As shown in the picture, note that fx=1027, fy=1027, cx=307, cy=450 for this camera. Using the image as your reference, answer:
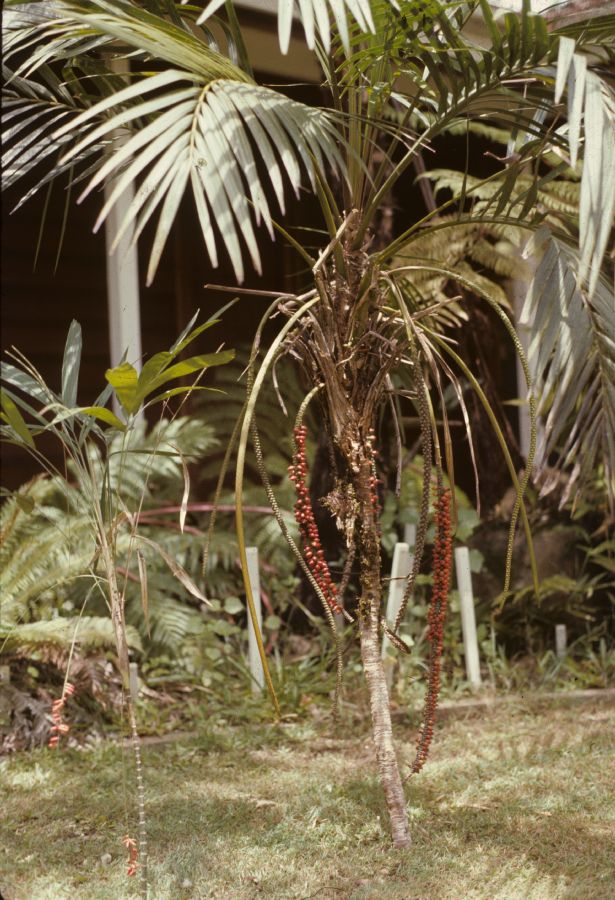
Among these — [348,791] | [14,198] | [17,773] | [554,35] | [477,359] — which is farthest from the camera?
[14,198]

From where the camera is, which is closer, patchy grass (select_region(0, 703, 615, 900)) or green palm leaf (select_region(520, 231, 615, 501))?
patchy grass (select_region(0, 703, 615, 900))

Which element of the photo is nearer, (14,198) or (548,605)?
(548,605)

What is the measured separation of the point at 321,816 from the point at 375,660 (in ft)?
2.10

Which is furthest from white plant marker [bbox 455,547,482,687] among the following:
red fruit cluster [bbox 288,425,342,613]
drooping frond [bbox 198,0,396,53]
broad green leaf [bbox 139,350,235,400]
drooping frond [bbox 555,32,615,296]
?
drooping frond [bbox 198,0,396,53]

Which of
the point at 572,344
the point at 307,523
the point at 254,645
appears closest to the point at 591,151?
the point at 572,344

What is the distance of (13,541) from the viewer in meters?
4.67

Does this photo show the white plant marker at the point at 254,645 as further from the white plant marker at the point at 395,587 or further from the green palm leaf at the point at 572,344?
the green palm leaf at the point at 572,344

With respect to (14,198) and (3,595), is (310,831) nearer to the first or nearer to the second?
(3,595)

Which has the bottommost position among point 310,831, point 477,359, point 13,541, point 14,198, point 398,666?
point 398,666

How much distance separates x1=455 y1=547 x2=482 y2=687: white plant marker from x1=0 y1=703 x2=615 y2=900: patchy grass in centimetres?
36

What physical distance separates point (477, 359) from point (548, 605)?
1331 millimetres

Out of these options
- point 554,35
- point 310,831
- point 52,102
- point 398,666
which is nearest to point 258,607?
point 398,666

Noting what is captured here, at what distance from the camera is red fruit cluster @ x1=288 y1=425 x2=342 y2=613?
265 centimetres

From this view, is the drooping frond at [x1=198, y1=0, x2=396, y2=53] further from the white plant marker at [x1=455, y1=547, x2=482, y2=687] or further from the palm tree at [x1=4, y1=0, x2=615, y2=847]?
the white plant marker at [x1=455, y1=547, x2=482, y2=687]
